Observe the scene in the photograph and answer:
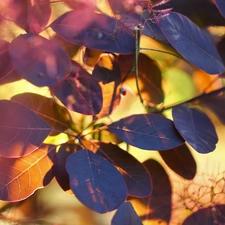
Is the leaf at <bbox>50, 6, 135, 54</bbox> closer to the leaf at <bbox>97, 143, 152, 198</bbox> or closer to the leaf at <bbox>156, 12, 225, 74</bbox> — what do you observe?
the leaf at <bbox>156, 12, 225, 74</bbox>

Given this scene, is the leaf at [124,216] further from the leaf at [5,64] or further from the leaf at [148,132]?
the leaf at [5,64]

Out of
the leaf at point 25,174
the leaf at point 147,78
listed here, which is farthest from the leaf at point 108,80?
the leaf at point 25,174

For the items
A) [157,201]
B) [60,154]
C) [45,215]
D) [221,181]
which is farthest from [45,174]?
[221,181]

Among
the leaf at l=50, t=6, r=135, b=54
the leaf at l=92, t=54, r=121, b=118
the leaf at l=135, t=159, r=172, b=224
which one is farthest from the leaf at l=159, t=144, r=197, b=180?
the leaf at l=50, t=6, r=135, b=54

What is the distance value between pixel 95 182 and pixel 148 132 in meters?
0.15

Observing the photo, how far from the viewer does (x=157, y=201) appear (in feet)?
2.67

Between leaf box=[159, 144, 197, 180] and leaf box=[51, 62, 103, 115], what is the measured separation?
21 cm

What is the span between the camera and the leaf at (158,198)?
0.81m

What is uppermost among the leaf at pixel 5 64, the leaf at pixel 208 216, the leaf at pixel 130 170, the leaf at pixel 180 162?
the leaf at pixel 5 64

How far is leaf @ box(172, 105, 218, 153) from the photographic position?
681mm

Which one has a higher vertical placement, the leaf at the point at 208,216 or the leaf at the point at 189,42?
the leaf at the point at 189,42

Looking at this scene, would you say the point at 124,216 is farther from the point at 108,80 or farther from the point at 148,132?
the point at 108,80

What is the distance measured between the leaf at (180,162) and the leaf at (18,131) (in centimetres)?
28

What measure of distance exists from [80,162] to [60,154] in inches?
3.1
